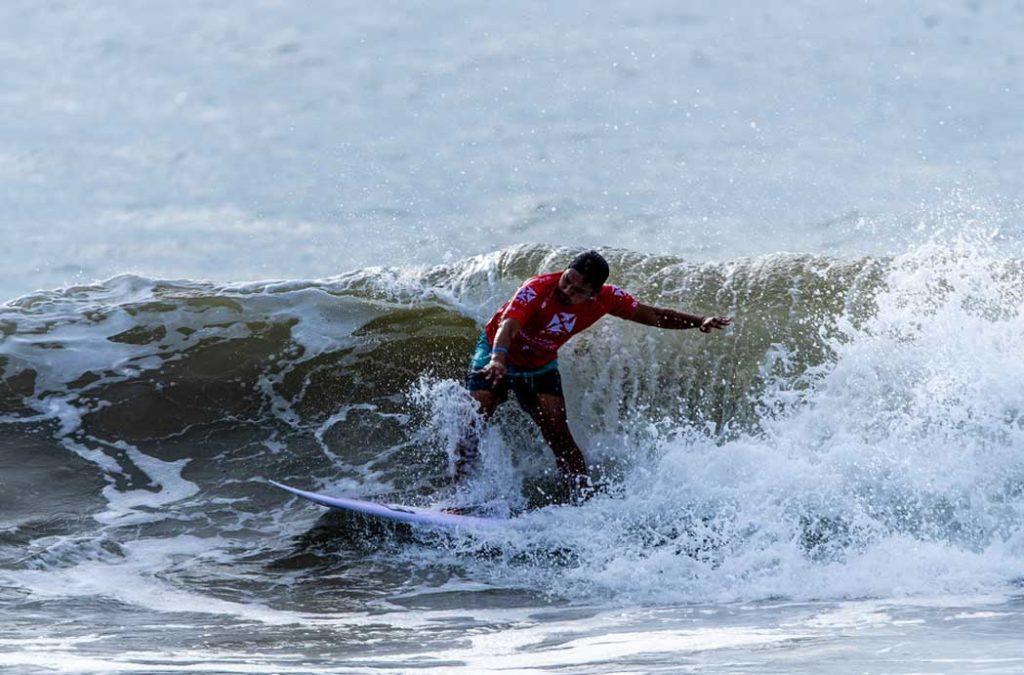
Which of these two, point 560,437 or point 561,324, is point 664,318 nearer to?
point 561,324

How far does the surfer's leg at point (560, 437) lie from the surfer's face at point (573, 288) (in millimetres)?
700

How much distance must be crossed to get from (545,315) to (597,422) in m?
1.92

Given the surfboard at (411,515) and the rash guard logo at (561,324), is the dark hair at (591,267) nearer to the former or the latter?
the rash guard logo at (561,324)

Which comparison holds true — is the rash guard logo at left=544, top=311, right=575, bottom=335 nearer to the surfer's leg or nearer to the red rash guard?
the red rash guard

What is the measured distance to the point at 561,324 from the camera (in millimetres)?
7184

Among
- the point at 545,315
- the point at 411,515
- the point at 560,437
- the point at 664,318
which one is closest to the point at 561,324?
the point at 545,315

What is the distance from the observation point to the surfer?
22.9 ft

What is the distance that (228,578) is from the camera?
6742 mm

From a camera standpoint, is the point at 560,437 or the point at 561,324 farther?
the point at 560,437

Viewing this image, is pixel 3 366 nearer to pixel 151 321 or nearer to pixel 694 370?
pixel 151 321

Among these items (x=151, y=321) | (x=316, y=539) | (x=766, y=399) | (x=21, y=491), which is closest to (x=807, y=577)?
(x=766, y=399)

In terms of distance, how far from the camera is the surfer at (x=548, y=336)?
696 cm

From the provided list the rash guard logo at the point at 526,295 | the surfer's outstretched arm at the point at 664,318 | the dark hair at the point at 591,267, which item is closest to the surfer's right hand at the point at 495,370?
the rash guard logo at the point at 526,295

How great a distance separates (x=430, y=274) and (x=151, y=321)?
259cm
